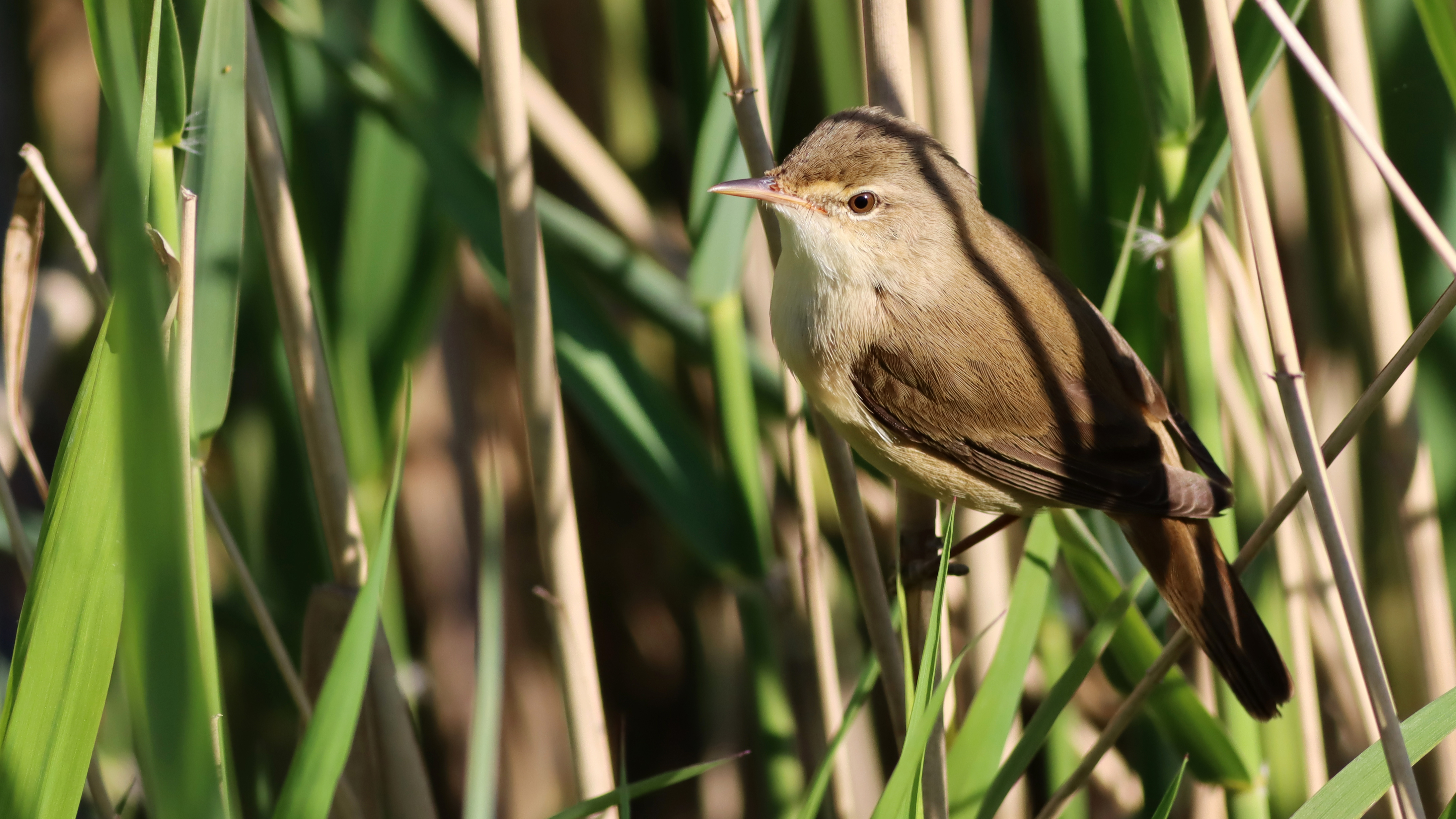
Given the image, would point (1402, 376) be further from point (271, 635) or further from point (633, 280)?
point (271, 635)

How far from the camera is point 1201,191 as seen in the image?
1.36 metres

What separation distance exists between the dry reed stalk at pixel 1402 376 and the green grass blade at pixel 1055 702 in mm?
794

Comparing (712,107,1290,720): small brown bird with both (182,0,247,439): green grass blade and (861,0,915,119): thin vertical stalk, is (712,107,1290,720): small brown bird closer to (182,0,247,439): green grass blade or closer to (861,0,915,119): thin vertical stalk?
(861,0,915,119): thin vertical stalk

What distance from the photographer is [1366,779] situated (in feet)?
3.47

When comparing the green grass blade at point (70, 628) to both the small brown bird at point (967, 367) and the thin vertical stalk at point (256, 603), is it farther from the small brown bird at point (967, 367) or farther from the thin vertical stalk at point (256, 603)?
the small brown bird at point (967, 367)

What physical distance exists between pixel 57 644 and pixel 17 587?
5.93ft

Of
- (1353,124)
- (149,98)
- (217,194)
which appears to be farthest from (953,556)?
(149,98)

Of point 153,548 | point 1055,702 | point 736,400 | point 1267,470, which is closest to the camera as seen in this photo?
point 153,548

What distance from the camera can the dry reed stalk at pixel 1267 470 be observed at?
157 centimetres

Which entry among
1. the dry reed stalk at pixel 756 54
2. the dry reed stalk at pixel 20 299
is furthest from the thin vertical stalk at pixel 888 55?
the dry reed stalk at pixel 20 299

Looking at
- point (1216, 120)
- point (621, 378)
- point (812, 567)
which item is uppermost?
point (1216, 120)

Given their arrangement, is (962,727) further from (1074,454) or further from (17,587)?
(17,587)

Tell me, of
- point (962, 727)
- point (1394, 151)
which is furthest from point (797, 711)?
point (1394, 151)

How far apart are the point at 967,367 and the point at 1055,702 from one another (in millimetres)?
501
